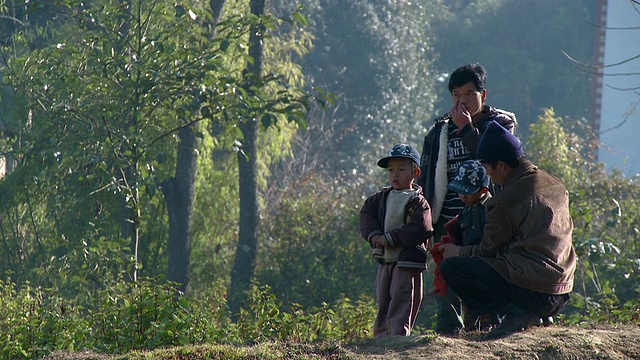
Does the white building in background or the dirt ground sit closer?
the dirt ground

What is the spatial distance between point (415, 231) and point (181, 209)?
9373 mm

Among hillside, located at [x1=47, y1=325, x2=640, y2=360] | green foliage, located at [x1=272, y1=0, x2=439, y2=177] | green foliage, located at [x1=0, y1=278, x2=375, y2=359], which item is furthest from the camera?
green foliage, located at [x1=272, y1=0, x2=439, y2=177]

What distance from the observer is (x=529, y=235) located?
5.36 meters

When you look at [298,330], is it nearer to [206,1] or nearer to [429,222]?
[429,222]

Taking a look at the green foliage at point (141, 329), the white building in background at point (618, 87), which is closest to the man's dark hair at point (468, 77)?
the green foliage at point (141, 329)

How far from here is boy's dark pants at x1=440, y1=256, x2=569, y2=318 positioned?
17.9 ft

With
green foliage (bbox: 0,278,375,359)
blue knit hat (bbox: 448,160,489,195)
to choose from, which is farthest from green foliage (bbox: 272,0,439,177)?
blue knit hat (bbox: 448,160,489,195)

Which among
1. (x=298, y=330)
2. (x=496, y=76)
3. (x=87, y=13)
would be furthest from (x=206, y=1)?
(x=496, y=76)

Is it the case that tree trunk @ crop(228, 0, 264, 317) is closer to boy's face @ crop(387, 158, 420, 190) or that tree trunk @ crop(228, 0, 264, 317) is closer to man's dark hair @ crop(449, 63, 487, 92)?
boy's face @ crop(387, 158, 420, 190)

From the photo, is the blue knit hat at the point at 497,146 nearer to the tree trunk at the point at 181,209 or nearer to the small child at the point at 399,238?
the small child at the point at 399,238

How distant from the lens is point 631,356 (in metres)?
5.42

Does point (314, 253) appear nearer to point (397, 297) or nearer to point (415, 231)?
point (397, 297)

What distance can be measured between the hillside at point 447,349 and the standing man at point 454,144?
0.47m

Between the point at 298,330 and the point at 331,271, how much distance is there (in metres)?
7.97
